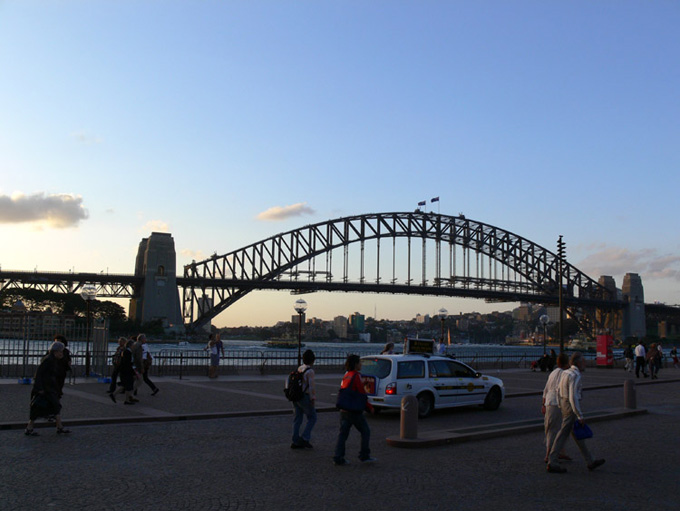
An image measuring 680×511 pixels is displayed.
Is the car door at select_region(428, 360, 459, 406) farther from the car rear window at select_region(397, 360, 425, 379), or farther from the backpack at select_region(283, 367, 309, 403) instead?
the backpack at select_region(283, 367, 309, 403)

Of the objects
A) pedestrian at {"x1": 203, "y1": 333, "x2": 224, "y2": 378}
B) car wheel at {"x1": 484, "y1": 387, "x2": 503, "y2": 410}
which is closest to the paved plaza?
car wheel at {"x1": 484, "y1": 387, "x2": 503, "y2": 410}

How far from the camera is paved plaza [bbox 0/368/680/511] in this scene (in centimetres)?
809

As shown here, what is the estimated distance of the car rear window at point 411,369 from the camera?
1681 centimetres

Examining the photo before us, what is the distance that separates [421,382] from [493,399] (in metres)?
3.07

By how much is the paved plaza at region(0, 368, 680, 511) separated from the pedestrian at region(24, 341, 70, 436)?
457 mm

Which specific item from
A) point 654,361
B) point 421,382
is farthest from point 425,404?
point 654,361

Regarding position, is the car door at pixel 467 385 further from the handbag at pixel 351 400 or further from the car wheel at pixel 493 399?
the handbag at pixel 351 400

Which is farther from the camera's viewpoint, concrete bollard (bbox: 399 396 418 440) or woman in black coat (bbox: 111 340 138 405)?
woman in black coat (bbox: 111 340 138 405)

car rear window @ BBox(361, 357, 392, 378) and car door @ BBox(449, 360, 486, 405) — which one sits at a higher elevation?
car rear window @ BBox(361, 357, 392, 378)

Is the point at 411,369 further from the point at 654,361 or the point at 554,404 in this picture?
the point at 654,361

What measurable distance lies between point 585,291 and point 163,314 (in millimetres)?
94036

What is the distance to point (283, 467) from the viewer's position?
33.0ft

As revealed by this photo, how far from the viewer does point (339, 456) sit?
10250mm

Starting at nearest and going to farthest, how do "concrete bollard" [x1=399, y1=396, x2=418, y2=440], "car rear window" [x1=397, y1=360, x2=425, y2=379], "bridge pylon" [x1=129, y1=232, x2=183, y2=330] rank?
1. "concrete bollard" [x1=399, y1=396, x2=418, y2=440]
2. "car rear window" [x1=397, y1=360, x2=425, y2=379]
3. "bridge pylon" [x1=129, y1=232, x2=183, y2=330]
